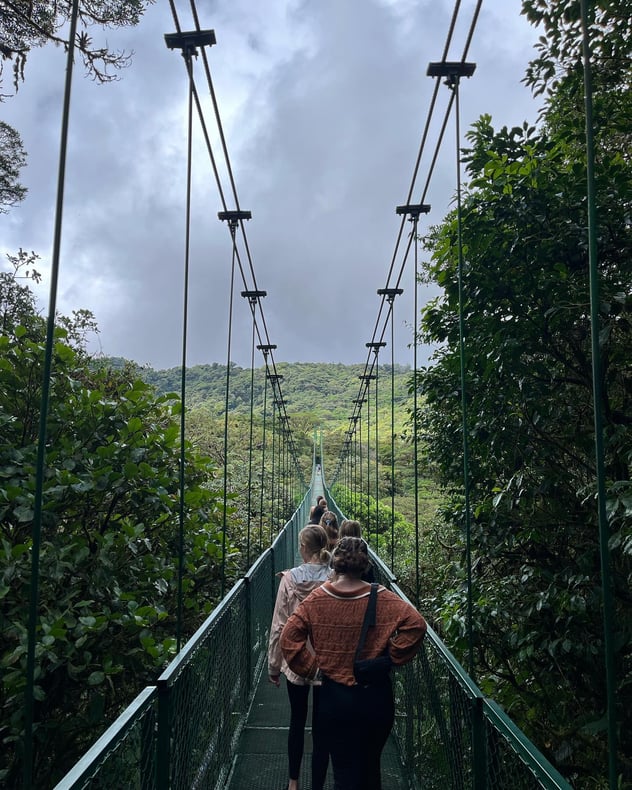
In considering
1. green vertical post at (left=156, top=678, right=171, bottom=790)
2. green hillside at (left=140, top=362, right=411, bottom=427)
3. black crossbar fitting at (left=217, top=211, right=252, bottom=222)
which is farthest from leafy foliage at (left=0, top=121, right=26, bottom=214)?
green hillside at (left=140, top=362, right=411, bottom=427)

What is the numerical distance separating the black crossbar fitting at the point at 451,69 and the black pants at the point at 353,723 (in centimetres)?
250

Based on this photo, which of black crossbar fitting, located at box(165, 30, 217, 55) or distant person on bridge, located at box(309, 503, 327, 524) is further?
distant person on bridge, located at box(309, 503, 327, 524)

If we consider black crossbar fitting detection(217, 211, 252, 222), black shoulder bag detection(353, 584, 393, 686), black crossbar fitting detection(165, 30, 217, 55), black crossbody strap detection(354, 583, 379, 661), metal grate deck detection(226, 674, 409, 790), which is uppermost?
black crossbar fitting detection(165, 30, 217, 55)

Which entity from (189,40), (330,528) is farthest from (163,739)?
(189,40)

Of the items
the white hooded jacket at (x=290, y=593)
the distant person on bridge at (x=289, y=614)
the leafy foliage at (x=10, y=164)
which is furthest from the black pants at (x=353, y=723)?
the leafy foliage at (x=10, y=164)

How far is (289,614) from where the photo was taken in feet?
7.07

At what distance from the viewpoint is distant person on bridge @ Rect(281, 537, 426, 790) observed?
152cm

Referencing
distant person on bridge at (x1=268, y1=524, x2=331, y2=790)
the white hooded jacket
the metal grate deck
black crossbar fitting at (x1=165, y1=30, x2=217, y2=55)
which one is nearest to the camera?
distant person on bridge at (x1=268, y1=524, x2=331, y2=790)

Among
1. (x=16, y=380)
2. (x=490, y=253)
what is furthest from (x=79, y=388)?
(x=490, y=253)

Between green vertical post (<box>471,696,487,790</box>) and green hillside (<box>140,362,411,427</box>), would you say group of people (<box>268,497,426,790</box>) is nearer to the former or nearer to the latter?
green vertical post (<box>471,696,487,790</box>)

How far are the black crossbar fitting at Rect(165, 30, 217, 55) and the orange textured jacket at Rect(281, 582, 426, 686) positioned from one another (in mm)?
2357

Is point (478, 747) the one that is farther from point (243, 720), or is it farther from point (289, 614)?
point (243, 720)

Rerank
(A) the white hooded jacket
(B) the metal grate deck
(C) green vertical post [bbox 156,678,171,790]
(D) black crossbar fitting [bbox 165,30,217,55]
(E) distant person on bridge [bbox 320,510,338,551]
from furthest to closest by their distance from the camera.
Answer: (E) distant person on bridge [bbox 320,510,338,551]
(D) black crossbar fitting [bbox 165,30,217,55]
(B) the metal grate deck
(A) the white hooded jacket
(C) green vertical post [bbox 156,678,171,790]

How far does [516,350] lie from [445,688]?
1.26 m
